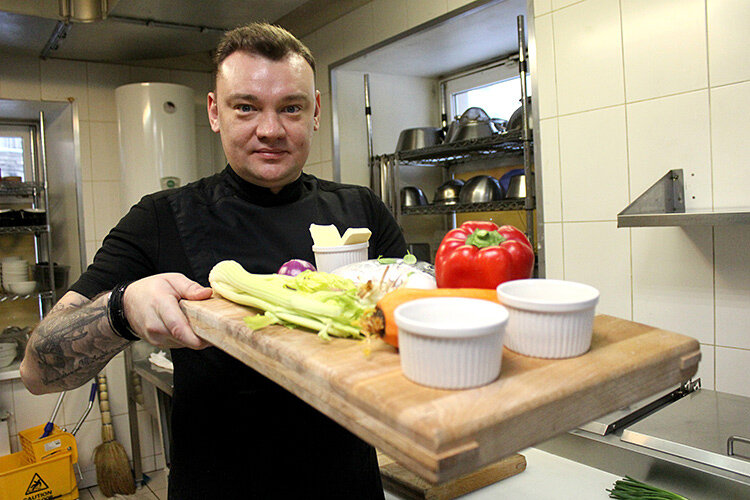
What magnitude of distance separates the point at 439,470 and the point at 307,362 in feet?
0.66

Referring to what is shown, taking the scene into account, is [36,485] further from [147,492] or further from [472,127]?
[472,127]

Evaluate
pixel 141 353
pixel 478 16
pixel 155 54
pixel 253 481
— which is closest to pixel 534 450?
pixel 253 481

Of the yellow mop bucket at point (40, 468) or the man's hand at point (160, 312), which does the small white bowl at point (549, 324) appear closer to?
the man's hand at point (160, 312)

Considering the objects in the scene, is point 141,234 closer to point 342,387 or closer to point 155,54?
point 342,387

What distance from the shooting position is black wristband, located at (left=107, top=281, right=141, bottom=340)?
86 cm

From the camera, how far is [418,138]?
8.83 feet

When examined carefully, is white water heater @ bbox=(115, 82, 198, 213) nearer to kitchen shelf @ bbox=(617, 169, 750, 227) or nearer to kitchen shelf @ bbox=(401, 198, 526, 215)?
kitchen shelf @ bbox=(401, 198, 526, 215)

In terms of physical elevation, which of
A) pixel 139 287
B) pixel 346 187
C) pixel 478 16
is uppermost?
pixel 478 16

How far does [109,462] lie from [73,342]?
251 centimetres

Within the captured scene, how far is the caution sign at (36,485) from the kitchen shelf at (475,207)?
7.06ft

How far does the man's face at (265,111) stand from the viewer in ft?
3.33

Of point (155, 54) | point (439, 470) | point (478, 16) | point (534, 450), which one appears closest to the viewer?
point (439, 470)

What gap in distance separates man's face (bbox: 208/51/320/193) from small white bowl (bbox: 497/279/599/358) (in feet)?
2.01

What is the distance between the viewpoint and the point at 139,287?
0.84 m
